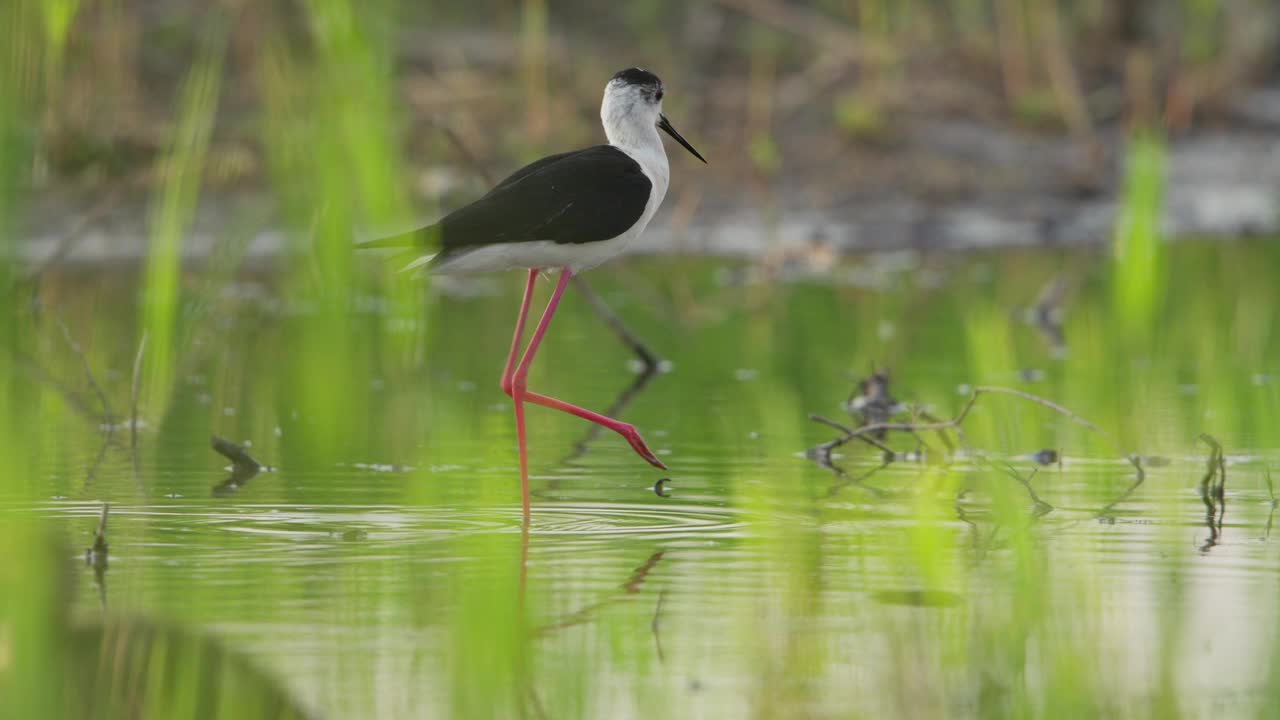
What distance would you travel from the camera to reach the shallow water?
11.2ft

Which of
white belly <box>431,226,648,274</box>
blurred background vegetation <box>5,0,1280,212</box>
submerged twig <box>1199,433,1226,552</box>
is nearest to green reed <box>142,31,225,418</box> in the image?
white belly <box>431,226,648,274</box>

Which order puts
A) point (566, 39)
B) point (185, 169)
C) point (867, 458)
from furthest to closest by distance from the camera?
point (566, 39) → point (867, 458) → point (185, 169)

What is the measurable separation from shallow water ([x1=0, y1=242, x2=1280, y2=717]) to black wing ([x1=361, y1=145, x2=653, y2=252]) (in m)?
0.44

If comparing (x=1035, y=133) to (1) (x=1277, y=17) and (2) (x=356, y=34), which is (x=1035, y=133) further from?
(2) (x=356, y=34)

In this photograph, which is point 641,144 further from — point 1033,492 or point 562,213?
point 1033,492

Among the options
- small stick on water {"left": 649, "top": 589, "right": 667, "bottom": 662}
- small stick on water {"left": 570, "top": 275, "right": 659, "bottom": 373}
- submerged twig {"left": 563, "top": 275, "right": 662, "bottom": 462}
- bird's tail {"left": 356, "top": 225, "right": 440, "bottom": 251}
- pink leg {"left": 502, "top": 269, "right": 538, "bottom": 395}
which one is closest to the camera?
small stick on water {"left": 649, "top": 589, "right": 667, "bottom": 662}

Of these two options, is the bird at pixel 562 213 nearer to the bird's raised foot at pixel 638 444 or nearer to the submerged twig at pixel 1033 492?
the bird's raised foot at pixel 638 444

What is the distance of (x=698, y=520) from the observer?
16.0 ft

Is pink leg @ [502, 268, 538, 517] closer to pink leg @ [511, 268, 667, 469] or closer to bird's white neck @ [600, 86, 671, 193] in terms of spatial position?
pink leg @ [511, 268, 667, 469]

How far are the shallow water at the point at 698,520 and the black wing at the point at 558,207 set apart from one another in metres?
0.44

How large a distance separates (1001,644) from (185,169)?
1.77 m

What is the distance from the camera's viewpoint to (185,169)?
4.24 meters

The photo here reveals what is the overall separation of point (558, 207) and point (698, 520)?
79 centimetres

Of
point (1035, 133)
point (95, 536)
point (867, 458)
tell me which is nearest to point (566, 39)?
point (1035, 133)
